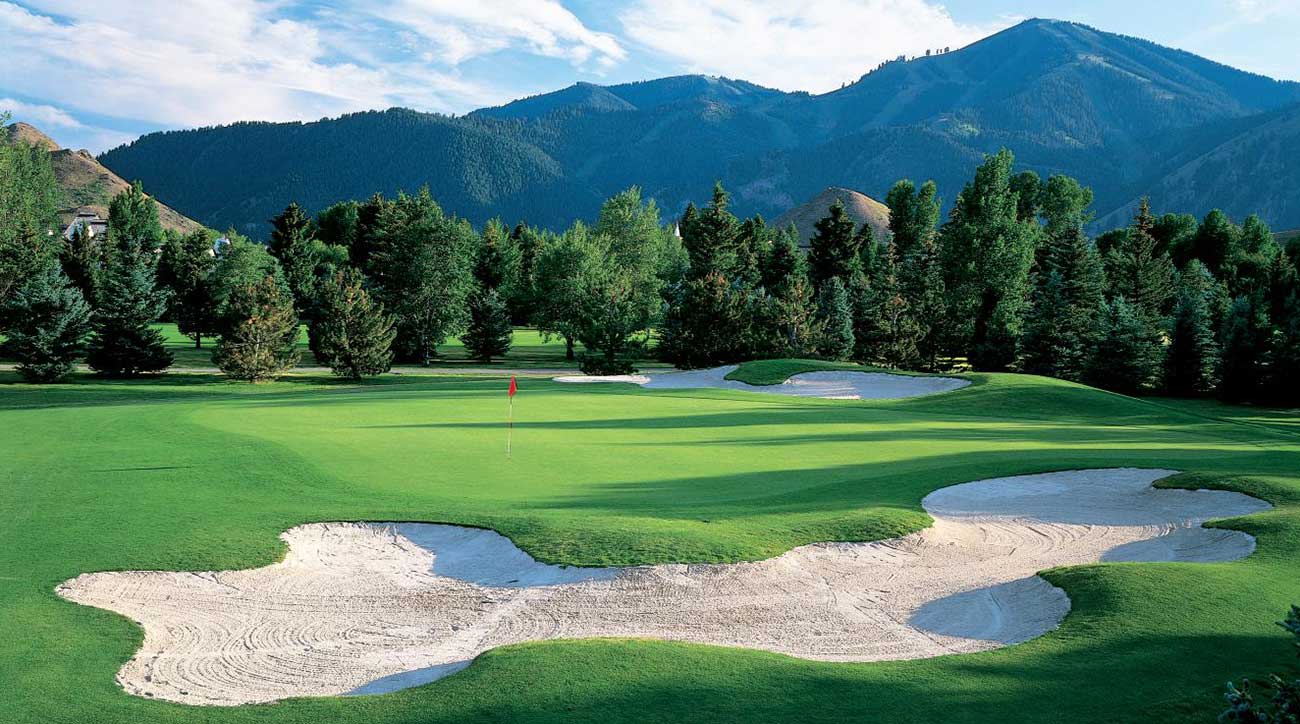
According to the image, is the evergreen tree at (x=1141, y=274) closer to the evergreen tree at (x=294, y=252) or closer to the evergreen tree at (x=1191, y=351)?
the evergreen tree at (x=1191, y=351)

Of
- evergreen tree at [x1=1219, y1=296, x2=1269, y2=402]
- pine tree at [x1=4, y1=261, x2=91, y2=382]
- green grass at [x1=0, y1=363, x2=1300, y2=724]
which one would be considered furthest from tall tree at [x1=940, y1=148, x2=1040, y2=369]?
pine tree at [x1=4, y1=261, x2=91, y2=382]

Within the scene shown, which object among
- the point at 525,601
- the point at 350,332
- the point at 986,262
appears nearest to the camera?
the point at 525,601

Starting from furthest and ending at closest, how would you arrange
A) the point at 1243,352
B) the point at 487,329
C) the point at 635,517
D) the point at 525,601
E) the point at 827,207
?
Result: the point at 827,207, the point at 487,329, the point at 1243,352, the point at 635,517, the point at 525,601

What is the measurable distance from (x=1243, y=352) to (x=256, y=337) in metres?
48.0

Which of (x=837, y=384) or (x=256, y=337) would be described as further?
(x=256, y=337)

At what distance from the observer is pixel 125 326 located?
4509cm

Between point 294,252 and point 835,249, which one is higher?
point 835,249

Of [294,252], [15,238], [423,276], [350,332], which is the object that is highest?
[294,252]

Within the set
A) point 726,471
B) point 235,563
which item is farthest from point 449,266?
point 235,563

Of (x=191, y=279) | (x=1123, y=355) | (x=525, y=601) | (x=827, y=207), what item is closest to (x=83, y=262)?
(x=191, y=279)

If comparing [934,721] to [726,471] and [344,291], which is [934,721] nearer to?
[726,471]

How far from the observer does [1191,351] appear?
143ft

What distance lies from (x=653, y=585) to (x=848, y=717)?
4116 mm

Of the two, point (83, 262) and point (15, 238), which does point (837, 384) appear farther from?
point (15, 238)
